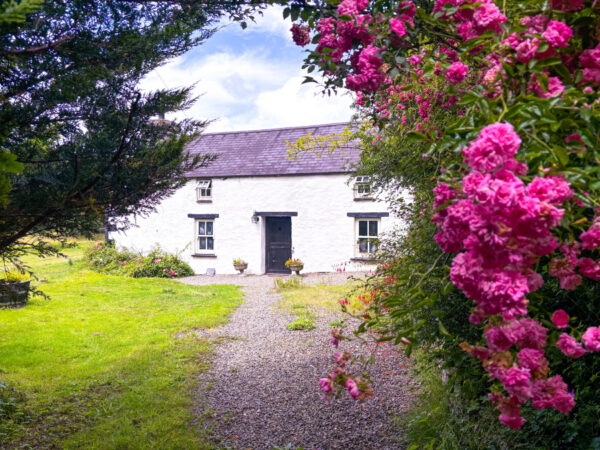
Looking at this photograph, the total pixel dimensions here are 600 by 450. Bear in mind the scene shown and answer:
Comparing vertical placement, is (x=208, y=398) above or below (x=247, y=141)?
below

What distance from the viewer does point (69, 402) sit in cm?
539

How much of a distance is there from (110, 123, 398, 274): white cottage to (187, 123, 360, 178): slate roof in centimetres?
4

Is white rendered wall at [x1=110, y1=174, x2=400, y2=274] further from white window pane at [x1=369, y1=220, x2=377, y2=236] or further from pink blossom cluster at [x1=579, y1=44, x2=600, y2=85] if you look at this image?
pink blossom cluster at [x1=579, y1=44, x2=600, y2=85]

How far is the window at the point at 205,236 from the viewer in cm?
1845

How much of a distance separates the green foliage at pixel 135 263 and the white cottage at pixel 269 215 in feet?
1.93

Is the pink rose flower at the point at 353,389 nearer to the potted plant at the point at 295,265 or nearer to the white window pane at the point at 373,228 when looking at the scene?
the white window pane at the point at 373,228

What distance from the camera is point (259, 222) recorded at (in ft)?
57.8

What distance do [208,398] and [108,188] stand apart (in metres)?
2.80

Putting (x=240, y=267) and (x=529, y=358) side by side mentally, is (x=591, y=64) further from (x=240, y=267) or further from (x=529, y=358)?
(x=240, y=267)

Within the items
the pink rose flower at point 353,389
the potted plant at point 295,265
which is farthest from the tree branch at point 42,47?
the potted plant at point 295,265

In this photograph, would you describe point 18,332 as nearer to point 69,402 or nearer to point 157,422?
point 69,402

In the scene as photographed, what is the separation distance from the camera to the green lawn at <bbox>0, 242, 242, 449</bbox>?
460 centimetres

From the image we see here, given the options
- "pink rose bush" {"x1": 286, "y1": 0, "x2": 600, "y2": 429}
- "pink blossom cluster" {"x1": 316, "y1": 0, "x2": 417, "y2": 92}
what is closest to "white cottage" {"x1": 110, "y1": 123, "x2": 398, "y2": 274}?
"pink blossom cluster" {"x1": 316, "y1": 0, "x2": 417, "y2": 92}

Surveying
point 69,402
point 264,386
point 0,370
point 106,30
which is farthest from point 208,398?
point 106,30
